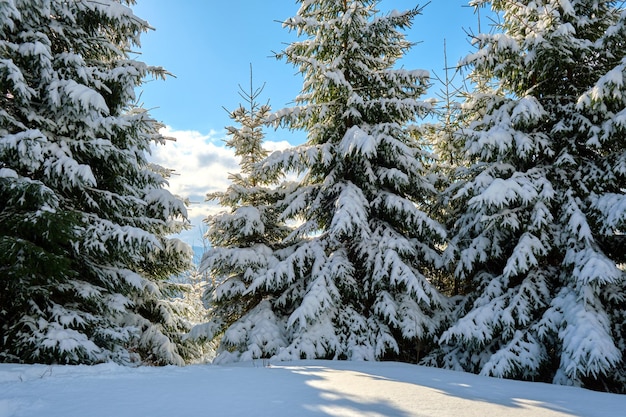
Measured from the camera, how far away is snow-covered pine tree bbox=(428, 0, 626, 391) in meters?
5.90

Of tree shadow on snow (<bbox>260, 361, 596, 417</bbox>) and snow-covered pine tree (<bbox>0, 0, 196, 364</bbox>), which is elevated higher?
snow-covered pine tree (<bbox>0, 0, 196, 364</bbox>)

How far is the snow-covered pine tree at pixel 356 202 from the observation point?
25.3 feet

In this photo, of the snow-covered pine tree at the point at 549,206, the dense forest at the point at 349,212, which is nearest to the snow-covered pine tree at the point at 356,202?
the dense forest at the point at 349,212

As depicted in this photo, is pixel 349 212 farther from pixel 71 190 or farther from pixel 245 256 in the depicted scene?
pixel 71 190

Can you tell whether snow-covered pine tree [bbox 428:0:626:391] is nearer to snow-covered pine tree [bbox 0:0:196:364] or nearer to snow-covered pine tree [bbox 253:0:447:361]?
Answer: snow-covered pine tree [bbox 253:0:447:361]

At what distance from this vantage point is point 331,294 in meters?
7.90

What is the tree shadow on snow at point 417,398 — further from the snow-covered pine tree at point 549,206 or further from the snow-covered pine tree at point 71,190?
the snow-covered pine tree at point 71,190

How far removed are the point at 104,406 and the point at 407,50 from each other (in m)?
10.7

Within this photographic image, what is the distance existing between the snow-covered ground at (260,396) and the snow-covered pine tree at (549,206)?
2.02 meters

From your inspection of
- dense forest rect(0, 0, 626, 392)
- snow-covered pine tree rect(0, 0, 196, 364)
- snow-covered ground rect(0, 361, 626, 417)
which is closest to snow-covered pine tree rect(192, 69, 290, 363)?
dense forest rect(0, 0, 626, 392)

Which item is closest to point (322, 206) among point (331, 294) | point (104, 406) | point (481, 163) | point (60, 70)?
point (331, 294)

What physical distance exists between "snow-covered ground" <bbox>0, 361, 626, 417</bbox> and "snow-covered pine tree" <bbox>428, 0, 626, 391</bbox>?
79.4 inches

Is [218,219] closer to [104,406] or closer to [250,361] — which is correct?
[250,361]

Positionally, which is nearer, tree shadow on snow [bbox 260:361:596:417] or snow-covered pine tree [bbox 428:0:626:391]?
tree shadow on snow [bbox 260:361:596:417]
